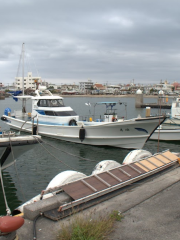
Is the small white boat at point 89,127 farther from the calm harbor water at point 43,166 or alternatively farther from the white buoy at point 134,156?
the white buoy at point 134,156

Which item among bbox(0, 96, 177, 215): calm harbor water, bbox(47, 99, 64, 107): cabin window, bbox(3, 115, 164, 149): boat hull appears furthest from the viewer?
bbox(47, 99, 64, 107): cabin window

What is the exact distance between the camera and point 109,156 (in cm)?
1770

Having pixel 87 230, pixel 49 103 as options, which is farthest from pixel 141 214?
pixel 49 103

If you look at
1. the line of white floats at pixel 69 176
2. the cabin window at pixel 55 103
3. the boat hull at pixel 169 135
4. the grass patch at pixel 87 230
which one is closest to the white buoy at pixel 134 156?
the line of white floats at pixel 69 176

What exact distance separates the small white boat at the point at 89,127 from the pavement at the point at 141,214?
33.1ft

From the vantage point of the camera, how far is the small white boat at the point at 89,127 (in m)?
18.3

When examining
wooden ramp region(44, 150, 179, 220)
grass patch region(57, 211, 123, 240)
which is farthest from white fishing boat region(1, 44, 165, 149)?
grass patch region(57, 211, 123, 240)

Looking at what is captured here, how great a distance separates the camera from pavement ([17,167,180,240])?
491cm

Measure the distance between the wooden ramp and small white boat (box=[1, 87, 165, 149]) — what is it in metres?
8.75

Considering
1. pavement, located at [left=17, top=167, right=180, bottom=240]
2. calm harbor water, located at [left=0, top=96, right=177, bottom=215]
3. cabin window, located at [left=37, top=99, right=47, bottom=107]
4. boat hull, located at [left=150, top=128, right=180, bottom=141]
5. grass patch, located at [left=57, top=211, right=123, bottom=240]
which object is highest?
→ cabin window, located at [left=37, top=99, right=47, bottom=107]

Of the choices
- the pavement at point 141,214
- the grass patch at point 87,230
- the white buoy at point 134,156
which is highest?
the white buoy at point 134,156

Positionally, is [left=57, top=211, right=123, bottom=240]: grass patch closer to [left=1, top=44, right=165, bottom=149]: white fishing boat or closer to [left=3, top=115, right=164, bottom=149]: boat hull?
[left=1, top=44, right=165, bottom=149]: white fishing boat

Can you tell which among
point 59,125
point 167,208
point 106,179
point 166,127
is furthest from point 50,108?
point 167,208

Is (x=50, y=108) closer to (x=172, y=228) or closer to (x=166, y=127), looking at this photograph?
(x=166, y=127)
